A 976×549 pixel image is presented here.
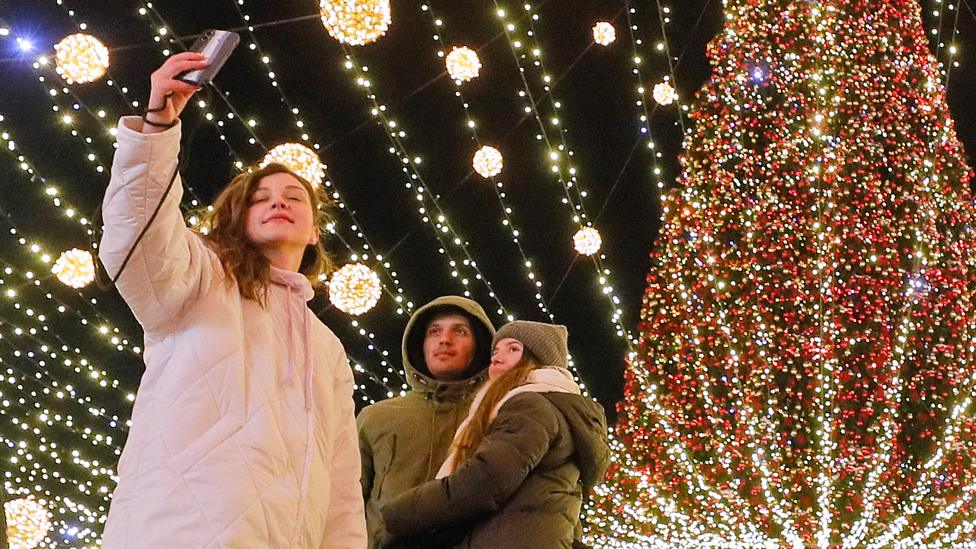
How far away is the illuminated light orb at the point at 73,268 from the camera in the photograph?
18.3ft

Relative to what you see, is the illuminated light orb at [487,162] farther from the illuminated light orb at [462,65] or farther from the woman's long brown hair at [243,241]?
the woman's long brown hair at [243,241]

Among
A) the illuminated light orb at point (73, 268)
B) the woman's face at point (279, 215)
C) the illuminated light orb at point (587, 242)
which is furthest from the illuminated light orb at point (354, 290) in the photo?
the woman's face at point (279, 215)

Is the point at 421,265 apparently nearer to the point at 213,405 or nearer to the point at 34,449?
the point at 34,449

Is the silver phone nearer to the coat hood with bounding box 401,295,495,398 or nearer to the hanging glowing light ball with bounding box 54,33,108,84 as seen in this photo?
the coat hood with bounding box 401,295,495,398

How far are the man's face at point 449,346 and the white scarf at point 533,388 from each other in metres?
0.35

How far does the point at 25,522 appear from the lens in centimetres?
660

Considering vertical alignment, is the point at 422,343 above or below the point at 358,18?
below

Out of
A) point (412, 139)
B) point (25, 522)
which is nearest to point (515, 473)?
point (25, 522)

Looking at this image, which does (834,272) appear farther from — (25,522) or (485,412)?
(485,412)

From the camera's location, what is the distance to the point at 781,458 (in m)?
9.31

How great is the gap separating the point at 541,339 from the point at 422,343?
458mm

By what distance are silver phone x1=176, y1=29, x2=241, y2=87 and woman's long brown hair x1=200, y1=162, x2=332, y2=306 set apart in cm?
34

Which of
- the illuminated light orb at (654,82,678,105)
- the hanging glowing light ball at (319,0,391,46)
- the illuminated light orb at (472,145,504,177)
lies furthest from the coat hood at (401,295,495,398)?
the illuminated light orb at (654,82,678,105)

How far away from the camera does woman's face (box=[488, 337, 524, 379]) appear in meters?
2.67
